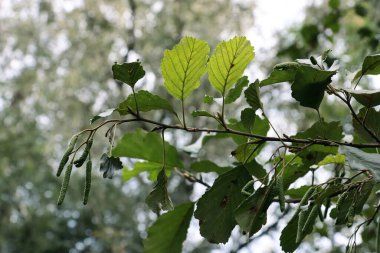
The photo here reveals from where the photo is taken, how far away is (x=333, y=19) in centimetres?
145

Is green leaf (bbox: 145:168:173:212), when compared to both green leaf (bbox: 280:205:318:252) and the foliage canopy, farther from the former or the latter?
green leaf (bbox: 280:205:318:252)

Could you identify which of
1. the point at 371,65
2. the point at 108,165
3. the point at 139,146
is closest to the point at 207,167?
the point at 139,146

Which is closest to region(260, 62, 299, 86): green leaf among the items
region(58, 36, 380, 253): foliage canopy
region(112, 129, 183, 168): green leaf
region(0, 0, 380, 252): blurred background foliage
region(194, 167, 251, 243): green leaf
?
region(58, 36, 380, 253): foliage canopy

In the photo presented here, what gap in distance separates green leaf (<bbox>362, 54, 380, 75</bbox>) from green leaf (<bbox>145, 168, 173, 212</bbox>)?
0.31m

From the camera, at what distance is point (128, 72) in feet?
1.97

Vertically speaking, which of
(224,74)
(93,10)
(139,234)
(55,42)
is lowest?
(224,74)

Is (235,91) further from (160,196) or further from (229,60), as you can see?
(160,196)

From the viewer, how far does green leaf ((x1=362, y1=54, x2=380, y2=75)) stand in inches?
22.7

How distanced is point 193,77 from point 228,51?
6cm

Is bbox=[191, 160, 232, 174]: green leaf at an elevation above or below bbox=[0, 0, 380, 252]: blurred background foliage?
below

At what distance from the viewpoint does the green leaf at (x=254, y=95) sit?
617 mm

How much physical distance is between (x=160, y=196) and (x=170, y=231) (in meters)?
0.12

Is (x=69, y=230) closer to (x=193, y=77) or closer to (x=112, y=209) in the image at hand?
(x=112, y=209)

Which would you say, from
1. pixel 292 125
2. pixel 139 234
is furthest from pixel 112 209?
pixel 292 125
